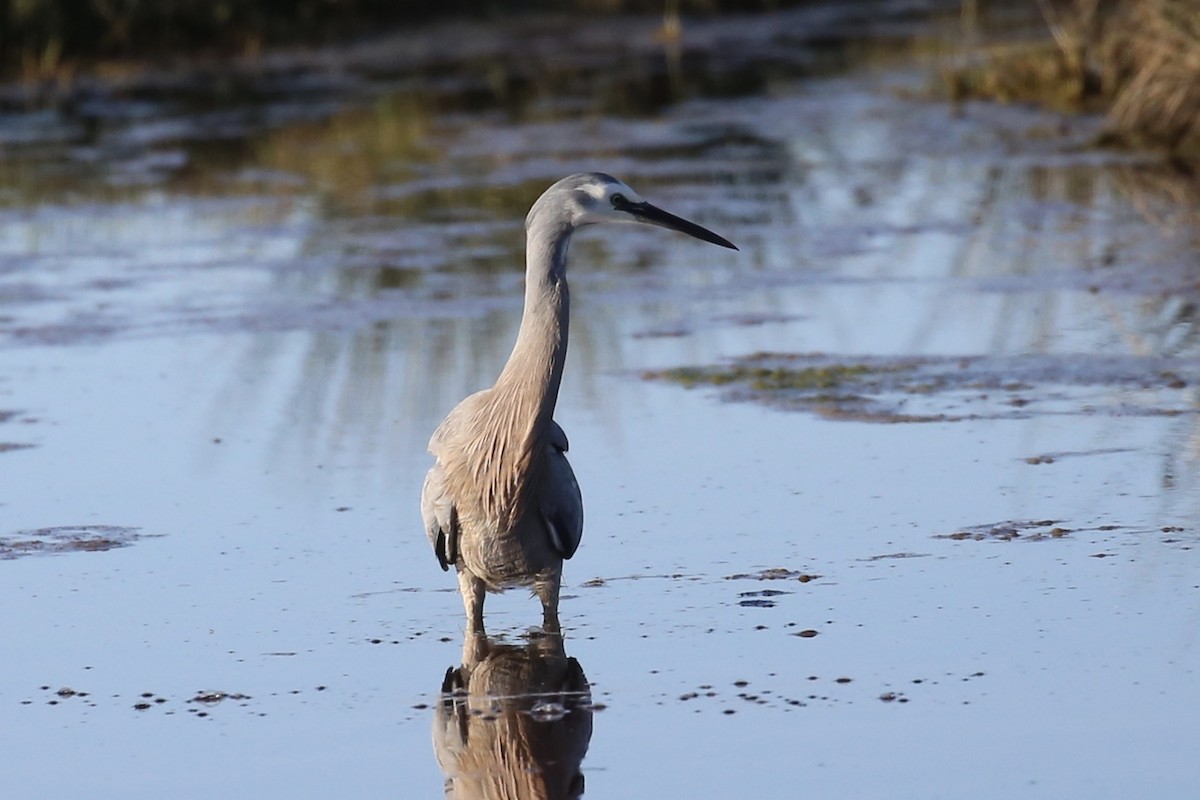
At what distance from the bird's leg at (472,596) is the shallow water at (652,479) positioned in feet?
0.26

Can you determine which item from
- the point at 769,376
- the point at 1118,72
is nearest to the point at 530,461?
the point at 769,376

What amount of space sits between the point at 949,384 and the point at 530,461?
11.0 ft

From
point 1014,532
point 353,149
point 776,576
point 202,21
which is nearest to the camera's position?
point 776,576

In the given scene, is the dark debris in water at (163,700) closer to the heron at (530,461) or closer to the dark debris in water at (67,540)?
the heron at (530,461)

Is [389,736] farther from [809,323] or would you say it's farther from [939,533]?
[809,323]

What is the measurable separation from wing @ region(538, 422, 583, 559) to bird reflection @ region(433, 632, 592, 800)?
0.93 ft

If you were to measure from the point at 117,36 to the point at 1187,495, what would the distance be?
19.6 meters

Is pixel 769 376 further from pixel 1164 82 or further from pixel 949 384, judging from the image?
pixel 1164 82

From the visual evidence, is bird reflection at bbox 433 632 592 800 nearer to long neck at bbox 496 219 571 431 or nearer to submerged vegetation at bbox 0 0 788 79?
long neck at bbox 496 219 571 431

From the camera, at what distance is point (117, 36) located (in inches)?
970

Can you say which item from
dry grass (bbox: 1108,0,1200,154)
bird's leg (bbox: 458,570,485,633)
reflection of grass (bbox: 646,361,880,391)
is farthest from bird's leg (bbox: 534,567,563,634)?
dry grass (bbox: 1108,0,1200,154)

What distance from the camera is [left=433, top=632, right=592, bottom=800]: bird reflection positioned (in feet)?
16.8

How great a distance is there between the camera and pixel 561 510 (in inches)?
246

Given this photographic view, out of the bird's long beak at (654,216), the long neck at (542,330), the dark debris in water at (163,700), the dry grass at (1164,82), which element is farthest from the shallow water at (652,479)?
the bird's long beak at (654,216)
